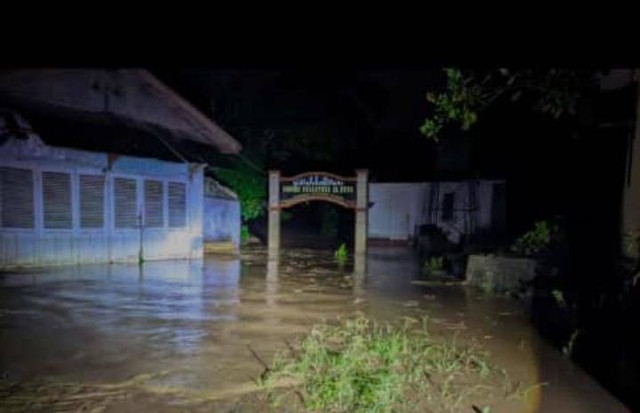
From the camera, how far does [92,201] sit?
663 inches

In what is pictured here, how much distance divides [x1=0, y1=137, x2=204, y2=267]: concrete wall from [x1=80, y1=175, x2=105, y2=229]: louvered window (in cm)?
13

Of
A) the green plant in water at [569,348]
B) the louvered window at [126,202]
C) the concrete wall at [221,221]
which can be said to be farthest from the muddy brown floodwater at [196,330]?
the concrete wall at [221,221]

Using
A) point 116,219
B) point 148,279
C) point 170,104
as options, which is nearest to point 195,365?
point 148,279

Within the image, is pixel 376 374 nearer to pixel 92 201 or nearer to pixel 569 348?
pixel 569 348

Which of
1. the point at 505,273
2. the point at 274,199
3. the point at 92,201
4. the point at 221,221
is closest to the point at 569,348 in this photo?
the point at 505,273

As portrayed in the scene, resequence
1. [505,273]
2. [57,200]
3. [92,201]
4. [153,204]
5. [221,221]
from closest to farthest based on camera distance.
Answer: [505,273]
[57,200]
[92,201]
[153,204]
[221,221]

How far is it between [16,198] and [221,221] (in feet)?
26.5

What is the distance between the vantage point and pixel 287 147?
1070 inches

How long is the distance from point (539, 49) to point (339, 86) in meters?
28.9

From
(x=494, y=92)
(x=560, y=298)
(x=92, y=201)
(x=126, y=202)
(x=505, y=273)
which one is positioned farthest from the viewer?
(x=126, y=202)

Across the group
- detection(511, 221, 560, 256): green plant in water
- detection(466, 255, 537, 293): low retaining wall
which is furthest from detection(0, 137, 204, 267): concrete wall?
detection(511, 221, 560, 256): green plant in water

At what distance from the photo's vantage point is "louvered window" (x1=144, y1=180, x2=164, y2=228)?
18.2 metres

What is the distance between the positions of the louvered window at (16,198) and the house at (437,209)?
13.5 meters

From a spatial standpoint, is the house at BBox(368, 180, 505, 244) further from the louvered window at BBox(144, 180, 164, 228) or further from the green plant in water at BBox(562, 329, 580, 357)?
the green plant in water at BBox(562, 329, 580, 357)
